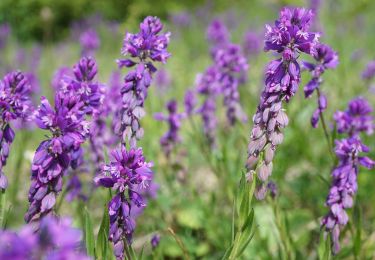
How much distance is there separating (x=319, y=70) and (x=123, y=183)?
5.13 feet

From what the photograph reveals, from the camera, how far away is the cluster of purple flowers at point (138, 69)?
2.65 metres

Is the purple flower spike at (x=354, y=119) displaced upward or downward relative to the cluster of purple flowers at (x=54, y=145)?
upward

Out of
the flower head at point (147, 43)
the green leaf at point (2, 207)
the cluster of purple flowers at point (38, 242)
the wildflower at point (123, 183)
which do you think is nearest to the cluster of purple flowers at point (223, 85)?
the flower head at point (147, 43)

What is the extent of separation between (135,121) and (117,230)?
Result: 2.39ft

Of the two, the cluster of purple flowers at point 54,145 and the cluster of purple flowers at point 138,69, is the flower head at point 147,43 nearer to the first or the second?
the cluster of purple flowers at point 138,69

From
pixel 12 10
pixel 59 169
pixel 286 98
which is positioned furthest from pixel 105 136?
pixel 12 10

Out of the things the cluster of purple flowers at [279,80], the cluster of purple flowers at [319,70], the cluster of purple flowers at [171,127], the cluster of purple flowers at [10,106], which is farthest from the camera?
the cluster of purple flowers at [171,127]

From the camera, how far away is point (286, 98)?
226 cm

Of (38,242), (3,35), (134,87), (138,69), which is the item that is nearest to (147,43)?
(138,69)

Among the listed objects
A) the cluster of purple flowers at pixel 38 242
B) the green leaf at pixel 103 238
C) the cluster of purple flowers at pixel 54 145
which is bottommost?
the cluster of purple flowers at pixel 38 242

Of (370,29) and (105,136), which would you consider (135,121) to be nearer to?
(105,136)

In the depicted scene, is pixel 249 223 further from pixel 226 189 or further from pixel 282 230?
pixel 226 189

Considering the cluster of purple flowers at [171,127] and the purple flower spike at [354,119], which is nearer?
the purple flower spike at [354,119]

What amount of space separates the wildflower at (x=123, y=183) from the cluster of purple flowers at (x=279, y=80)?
0.55 metres
